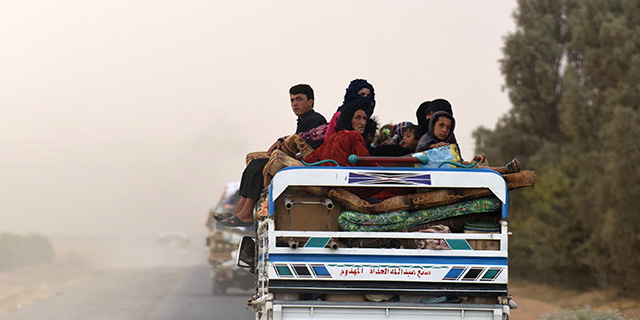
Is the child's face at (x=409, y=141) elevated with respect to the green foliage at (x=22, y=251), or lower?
elevated

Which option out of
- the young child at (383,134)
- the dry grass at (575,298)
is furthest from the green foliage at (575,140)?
the young child at (383,134)

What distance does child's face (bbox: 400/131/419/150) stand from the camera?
10.7 m

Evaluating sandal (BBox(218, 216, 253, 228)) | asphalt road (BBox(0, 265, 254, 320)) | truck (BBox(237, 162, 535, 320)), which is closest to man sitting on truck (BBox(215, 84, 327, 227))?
sandal (BBox(218, 216, 253, 228))

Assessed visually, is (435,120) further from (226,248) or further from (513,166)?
(226,248)

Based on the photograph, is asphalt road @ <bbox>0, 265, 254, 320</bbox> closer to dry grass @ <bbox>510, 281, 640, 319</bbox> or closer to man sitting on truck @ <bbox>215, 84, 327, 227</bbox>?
dry grass @ <bbox>510, 281, 640, 319</bbox>

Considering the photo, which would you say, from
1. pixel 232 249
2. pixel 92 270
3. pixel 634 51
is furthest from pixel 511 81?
pixel 92 270

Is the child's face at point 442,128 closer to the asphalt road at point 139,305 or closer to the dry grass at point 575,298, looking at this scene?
the asphalt road at point 139,305

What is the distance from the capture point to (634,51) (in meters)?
29.0

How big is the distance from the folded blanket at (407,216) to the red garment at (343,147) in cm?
74

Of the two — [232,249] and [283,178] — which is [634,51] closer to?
[232,249]

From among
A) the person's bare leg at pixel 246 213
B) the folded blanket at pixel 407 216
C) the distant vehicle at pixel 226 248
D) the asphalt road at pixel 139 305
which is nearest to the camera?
the folded blanket at pixel 407 216

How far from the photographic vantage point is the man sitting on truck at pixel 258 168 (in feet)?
33.6

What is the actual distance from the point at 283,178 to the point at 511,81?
35307 mm

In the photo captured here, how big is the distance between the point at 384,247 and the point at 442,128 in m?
1.99
